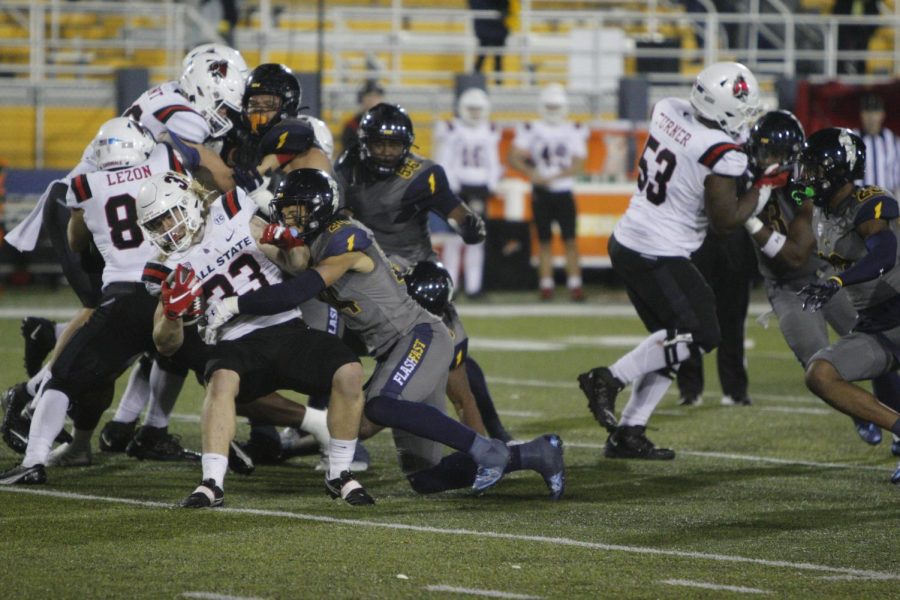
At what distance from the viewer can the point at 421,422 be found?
5445 millimetres

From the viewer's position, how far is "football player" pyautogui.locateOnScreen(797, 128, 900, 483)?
5852 millimetres

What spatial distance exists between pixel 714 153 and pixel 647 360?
97 centimetres

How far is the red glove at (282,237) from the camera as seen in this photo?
5.38 metres

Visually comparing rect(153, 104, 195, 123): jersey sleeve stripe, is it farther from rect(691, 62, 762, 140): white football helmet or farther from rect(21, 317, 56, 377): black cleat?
rect(691, 62, 762, 140): white football helmet

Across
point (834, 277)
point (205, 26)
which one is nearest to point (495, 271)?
point (205, 26)

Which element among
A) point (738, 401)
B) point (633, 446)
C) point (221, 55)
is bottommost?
point (738, 401)

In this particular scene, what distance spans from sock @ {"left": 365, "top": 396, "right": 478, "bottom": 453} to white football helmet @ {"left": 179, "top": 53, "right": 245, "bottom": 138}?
1951 millimetres

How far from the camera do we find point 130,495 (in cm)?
564

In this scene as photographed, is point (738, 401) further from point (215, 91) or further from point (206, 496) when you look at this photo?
point (206, 496)

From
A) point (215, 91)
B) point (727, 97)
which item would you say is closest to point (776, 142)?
point (727, 97)

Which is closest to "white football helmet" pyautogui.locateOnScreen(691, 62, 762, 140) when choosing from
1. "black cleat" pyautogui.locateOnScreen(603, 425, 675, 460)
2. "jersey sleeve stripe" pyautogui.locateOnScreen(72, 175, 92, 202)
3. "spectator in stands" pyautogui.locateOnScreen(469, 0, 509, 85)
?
"black cleat" pyautogui.locateOnScreen(603, 425, 675, 460)

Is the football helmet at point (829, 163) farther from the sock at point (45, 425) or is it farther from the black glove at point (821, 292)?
the sock at point (45, 425)

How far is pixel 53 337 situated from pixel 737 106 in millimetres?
3384

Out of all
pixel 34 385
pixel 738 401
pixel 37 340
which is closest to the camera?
pixel 34 385
